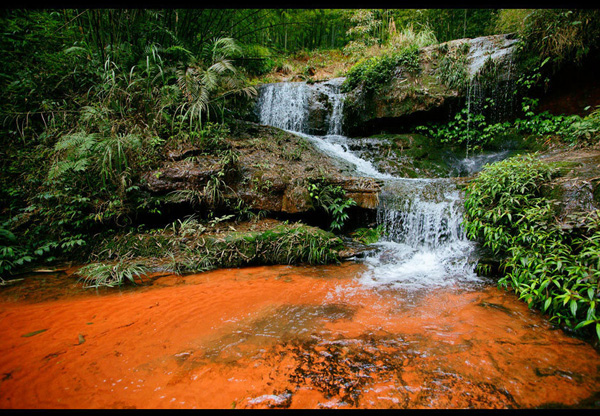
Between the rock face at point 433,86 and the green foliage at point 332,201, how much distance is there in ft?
14.3

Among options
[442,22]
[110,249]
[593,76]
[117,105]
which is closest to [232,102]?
[117,105]

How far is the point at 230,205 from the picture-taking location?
4762mm

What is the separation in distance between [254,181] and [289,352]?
3548 mm

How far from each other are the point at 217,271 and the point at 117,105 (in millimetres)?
3968

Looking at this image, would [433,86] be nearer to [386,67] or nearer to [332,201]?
[386,67]

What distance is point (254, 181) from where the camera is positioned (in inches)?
196

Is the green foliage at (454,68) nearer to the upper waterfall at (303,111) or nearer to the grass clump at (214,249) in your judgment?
the upper waterfall at (303,111)

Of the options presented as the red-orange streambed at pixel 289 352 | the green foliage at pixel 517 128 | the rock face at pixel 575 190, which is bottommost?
the red-orange streambed at pixel 289 352

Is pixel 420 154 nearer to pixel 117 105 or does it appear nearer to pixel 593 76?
pixel 593 76

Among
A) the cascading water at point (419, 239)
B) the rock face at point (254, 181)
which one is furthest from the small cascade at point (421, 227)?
the rock face at point (254, 181)

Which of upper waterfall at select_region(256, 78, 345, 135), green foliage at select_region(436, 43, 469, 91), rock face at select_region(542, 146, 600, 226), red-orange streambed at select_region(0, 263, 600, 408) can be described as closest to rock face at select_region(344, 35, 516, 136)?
green foliage at select_region(436, 43, 469, 91)

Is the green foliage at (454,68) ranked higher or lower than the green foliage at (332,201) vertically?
higher

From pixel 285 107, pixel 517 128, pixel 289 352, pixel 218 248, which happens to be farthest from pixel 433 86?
pixel 289 352

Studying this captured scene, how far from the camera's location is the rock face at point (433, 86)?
22.4ft
